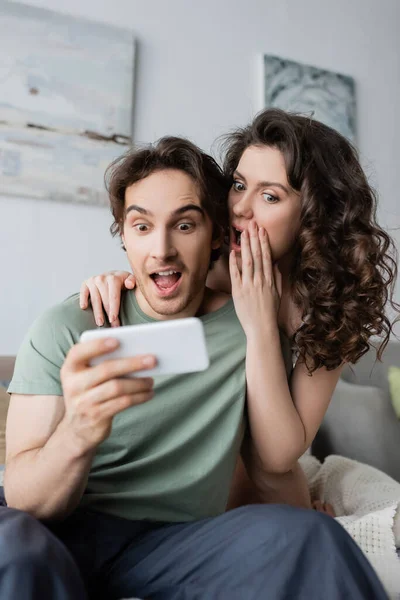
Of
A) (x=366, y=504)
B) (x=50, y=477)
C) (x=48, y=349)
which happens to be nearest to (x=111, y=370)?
(x=50, y=477)

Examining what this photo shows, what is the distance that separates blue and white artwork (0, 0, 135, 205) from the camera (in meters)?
2.25

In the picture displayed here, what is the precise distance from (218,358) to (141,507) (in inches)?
11.7

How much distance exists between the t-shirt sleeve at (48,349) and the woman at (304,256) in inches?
2.4

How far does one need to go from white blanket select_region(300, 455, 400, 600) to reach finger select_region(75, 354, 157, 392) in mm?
717

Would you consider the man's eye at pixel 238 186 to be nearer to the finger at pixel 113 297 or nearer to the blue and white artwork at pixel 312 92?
the finger at pixel 113 297

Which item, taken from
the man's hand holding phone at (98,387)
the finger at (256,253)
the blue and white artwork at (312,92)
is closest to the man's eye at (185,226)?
the finger at (256,253)

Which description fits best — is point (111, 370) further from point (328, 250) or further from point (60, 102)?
point (60, 102)

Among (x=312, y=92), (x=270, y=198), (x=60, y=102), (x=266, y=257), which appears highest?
(x=312, y=92)

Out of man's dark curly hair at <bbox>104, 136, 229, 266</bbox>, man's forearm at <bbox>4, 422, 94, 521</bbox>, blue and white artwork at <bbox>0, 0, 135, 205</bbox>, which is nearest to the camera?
man's forearm at <bbox>4, 422, 94, 521</bbox>

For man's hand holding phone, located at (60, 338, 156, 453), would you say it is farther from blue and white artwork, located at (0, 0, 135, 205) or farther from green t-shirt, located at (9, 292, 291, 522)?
blue and white artwork, located at (0, 0, 135, 205)

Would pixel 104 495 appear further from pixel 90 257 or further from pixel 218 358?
pixel 90 257

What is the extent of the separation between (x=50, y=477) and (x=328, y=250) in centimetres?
67

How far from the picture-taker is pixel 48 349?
105cm

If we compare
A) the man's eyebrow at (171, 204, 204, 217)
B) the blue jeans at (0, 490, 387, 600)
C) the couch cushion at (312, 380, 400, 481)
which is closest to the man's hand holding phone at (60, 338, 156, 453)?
the blue jeans at (0, 490, 387, 600)
